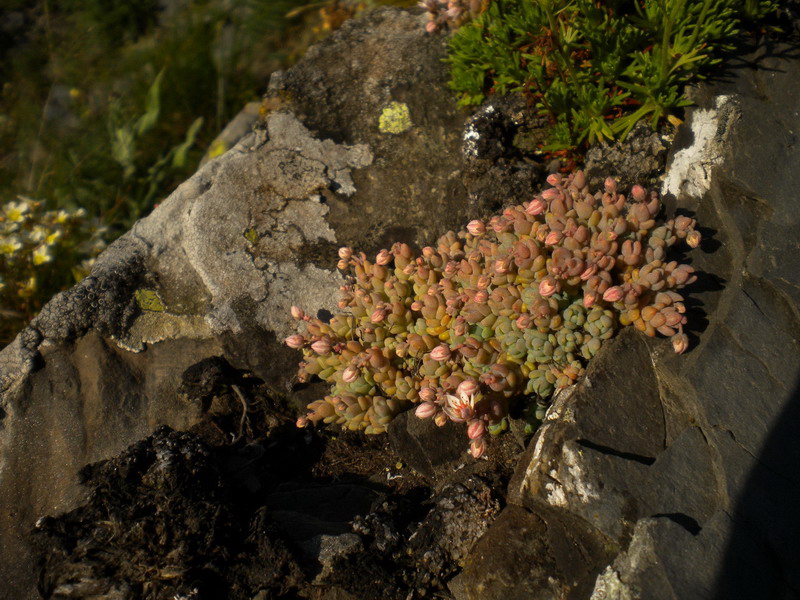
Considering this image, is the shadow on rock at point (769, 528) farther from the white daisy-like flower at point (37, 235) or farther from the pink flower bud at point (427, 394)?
the white daisy-like flower at point (37, 235)

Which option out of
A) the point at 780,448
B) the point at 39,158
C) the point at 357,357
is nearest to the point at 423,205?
the point at 357,357

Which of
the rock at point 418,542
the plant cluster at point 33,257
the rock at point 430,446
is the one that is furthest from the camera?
the plant cluster at point 33,257

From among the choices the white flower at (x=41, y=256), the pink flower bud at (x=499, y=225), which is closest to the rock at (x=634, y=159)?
the pink flower bud at (x=499, y=225)

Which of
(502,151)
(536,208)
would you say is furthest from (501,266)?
(502,151)

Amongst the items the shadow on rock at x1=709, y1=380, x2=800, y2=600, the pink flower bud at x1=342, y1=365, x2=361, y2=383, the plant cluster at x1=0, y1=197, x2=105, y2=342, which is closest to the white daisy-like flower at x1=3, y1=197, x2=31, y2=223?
the plant cluster at x1=0, y1=197, x2=105, y2=342

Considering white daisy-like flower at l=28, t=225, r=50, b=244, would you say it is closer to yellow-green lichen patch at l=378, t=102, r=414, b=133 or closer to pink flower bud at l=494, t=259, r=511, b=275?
yellow-green lichen patch at l=378, t=102, r=414, b=133
